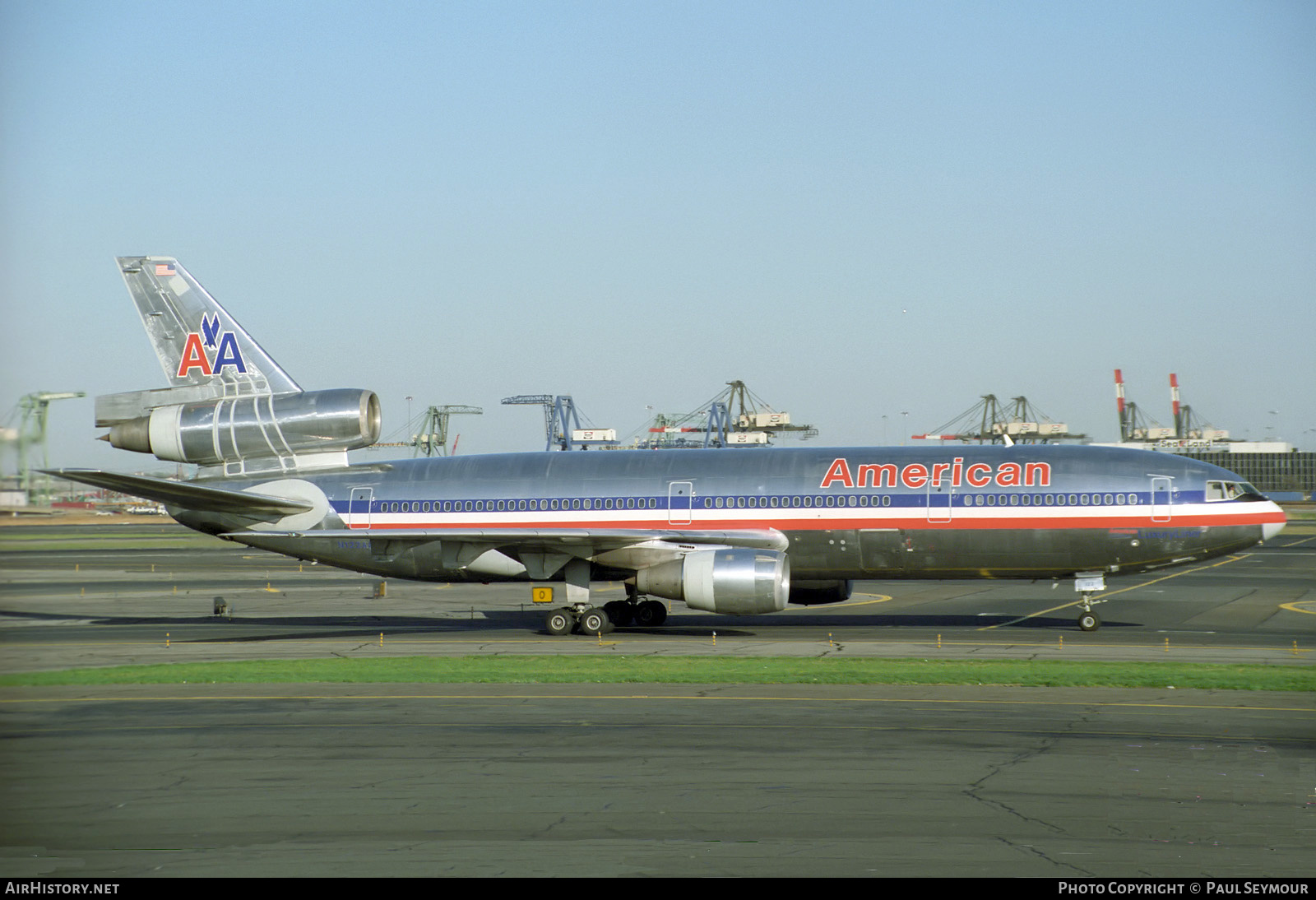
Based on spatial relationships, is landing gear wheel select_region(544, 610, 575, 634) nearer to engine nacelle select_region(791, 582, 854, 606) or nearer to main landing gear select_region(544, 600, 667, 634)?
main landing gear select_region(544, 600, 667, 634)

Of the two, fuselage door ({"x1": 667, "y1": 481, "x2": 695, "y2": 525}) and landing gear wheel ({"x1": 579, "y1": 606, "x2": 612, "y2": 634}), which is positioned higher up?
fuselage door ({"x1": 667, "y1": 481, "x2": 695, "y2": 525})

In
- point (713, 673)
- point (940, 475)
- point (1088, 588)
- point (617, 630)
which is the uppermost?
point (940, 475)

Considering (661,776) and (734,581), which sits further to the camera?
(734,581)

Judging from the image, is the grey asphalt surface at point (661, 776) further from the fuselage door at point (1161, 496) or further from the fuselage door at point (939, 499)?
the fuselage door at point (939, 499)

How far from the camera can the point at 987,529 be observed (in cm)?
3347

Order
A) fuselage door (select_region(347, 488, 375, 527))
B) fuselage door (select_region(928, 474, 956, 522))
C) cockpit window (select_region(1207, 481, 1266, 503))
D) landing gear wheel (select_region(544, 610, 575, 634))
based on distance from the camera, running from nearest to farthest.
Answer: cockpit window (select_region(1207, 481, 1266, 503))
fuselage door (select_region(928, 474, 956, 522))
landing gear wheel (select_region(544, 610, 575, 634))
fuselage door (select_region(347, 488, 375, 527))

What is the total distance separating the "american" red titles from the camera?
33.9 m

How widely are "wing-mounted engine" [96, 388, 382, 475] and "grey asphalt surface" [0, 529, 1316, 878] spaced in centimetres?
708

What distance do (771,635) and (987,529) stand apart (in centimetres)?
722

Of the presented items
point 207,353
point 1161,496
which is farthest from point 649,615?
point 207,353

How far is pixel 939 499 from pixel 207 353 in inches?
922

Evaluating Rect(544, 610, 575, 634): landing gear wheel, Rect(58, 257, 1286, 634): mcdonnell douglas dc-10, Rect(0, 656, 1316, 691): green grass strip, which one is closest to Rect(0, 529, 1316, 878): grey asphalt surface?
Rect(0, 656, 1316, 691): green grass strip

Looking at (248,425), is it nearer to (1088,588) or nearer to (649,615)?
(649,615)

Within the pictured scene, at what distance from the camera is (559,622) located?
34406 millimetres
